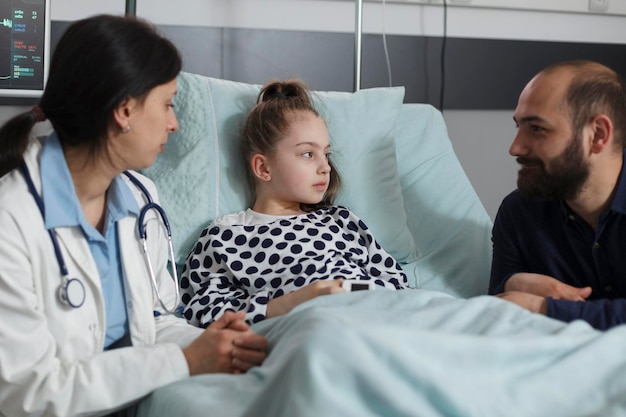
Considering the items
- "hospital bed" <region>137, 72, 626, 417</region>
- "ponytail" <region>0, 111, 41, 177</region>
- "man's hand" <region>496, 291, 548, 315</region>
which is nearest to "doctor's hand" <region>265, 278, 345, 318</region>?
"hospital bed" <region>137, 72, 626, 417</region>

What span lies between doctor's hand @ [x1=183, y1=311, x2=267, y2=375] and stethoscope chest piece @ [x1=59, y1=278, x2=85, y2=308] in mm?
219

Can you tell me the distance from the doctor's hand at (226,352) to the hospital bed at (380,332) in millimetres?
46

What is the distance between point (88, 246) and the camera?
1.62m

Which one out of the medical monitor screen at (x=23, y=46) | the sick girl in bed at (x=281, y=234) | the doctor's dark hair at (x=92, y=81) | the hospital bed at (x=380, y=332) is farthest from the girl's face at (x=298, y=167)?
the medical monitor screen at (x=23, y=46)

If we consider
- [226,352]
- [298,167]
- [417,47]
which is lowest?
[226,352]

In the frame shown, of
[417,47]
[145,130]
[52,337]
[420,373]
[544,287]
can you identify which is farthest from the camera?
[417,47]

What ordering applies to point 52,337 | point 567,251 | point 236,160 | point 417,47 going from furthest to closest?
point 417,47 → point 236,160 → point 567,251 → point 52,337

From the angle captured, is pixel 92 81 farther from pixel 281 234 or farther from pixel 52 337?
pixel 281 234

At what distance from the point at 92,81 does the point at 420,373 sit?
0.79 m

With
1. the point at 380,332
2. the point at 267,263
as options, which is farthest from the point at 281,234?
the point at 380,332

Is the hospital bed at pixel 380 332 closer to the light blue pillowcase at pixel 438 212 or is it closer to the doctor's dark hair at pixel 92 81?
the light blue pillowcase at pixel 438 212

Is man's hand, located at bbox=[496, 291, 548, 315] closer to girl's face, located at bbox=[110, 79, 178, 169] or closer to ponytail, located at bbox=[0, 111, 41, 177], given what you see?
girl's face, located at bbox=[110, 79, 178, 169]

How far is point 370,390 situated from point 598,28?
Answer: 2.82 meters

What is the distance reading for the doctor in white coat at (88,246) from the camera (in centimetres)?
147
